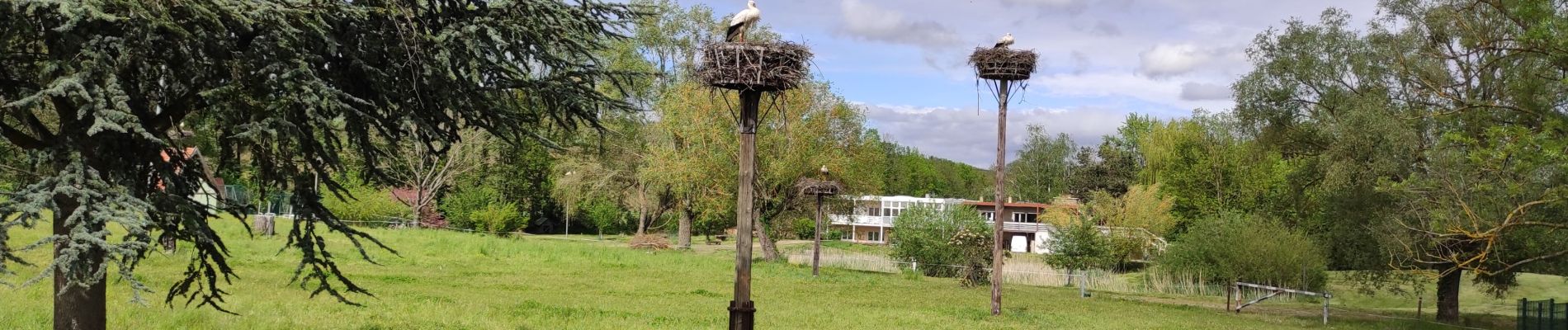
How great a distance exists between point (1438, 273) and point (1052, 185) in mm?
72287

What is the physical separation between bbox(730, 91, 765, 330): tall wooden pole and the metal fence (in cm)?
1597

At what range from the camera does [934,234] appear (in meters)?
35.3

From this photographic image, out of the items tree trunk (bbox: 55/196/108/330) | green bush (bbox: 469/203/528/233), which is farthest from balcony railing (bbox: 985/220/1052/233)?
tree trunk (bbox: 55/196/108/330)

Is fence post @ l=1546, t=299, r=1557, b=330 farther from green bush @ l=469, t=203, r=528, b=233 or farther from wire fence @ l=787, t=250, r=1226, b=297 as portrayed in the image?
green bush @ l=469, t=203, r=528, b=233

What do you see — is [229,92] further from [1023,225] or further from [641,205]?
[1023,225]

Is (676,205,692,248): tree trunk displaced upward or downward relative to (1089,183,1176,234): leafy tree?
downward

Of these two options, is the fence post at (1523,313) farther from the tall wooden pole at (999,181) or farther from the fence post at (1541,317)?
the tall wooden pole at (999,181)

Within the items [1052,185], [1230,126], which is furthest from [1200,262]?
[1052,185]

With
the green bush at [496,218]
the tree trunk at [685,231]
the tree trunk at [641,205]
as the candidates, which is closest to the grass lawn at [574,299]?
the tree trunk at [685,231]

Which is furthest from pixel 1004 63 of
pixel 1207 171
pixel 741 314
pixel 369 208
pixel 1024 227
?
pixel 1024 227

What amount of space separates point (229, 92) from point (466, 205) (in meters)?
46.4

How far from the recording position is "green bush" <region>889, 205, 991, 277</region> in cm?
3425

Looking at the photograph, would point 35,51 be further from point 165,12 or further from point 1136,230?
point 1136,230

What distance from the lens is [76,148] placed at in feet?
27.5
